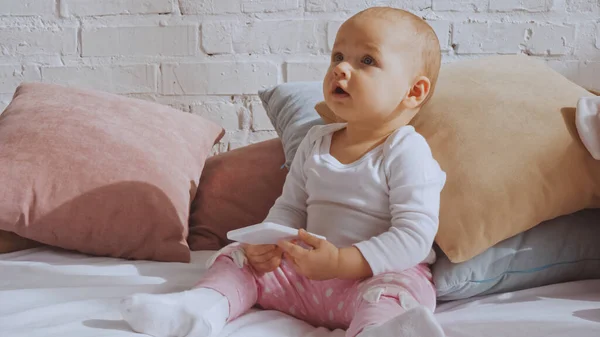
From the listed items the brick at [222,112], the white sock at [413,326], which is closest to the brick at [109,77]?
the brick at [222,112]

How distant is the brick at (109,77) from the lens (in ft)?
6.05

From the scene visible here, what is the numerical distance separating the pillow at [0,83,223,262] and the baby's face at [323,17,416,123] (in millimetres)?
439

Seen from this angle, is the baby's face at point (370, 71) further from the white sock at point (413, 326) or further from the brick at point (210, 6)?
the brick at point (210, 6)

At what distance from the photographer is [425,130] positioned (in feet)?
3.79

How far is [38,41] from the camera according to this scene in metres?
1.85

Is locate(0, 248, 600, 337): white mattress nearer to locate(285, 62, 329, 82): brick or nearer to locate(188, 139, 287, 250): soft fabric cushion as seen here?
locate(188, 139, 287, 250): soft fabric cushion

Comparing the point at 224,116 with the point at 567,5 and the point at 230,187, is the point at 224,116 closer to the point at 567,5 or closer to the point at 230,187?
the point at 230,187

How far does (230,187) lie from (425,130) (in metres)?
0.49

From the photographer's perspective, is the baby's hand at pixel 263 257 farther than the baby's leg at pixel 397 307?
Yes

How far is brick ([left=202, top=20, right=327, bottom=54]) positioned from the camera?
1.81 meters

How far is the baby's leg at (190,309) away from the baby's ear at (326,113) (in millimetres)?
428

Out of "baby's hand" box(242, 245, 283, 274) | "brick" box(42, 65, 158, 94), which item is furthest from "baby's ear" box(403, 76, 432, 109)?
"brick" box(42, 65, 158, 94)

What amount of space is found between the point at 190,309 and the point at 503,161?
0.53 meters

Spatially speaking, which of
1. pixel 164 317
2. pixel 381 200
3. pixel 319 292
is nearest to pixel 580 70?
pixel 381 200
